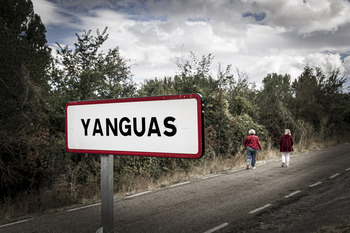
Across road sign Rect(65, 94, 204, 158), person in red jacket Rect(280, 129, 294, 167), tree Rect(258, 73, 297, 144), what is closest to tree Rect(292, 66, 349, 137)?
tree Rect(258, 73, 297, 144)

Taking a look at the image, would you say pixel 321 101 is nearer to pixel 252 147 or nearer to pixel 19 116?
pixel 252 147

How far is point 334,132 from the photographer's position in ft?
88.5

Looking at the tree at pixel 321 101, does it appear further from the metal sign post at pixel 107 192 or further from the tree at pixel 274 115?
the metal sign post at pixel 107 192

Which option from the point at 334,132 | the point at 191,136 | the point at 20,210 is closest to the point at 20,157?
the point at 20,210

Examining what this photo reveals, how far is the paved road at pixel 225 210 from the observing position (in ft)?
17.2

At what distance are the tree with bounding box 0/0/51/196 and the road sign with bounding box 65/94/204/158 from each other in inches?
238

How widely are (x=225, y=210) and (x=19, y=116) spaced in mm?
5677

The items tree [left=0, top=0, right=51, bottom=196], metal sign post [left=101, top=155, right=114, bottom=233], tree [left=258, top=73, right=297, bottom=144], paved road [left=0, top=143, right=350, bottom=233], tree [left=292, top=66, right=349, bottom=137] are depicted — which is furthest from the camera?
tree [left=292, top=66, right=349, bottom=137]

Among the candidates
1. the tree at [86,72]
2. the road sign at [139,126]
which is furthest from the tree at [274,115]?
the road sign at [139,126]

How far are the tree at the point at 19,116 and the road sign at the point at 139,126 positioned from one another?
6.04 m

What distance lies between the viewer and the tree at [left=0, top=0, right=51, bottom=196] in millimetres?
7312

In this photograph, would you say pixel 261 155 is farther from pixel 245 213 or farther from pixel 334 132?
pixel 334 132

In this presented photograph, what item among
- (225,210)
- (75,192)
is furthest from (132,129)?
(75,192)

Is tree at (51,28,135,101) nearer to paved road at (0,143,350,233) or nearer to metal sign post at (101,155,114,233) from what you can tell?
paved road at (0,143,350,233)
